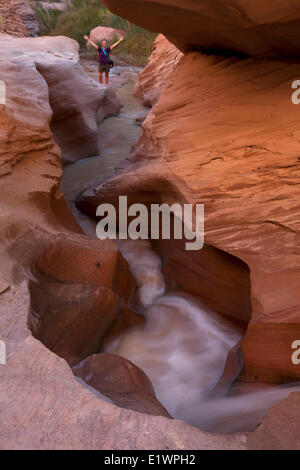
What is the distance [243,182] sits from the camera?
3.21 metres

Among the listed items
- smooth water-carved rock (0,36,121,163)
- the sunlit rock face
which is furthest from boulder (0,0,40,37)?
the sunlit rock face

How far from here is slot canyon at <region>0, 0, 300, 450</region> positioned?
5.84ft

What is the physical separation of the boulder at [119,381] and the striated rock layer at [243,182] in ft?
3.46

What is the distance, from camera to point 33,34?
44.7 ft

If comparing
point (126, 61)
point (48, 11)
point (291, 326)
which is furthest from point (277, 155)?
point (48, 11)

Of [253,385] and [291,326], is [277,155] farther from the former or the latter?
[253,385]

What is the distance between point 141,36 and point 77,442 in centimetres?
1481

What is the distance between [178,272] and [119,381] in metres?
2.09

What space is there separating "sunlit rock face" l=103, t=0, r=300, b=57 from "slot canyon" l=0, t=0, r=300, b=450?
15 millimetres
